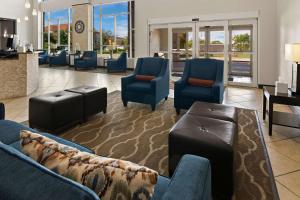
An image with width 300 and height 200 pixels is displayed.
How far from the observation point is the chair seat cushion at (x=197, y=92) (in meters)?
4.34

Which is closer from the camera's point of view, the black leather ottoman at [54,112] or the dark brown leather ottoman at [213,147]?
the dark brown leather ottoman at [213,147]

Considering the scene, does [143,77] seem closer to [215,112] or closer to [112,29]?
[215,112]

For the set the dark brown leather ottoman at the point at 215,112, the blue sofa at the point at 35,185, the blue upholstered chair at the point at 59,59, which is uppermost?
the blue upholstered chair at the point at 59,59

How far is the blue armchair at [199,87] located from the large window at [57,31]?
458 inches

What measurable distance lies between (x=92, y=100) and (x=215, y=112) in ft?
7.14

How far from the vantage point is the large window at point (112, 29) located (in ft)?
39.7

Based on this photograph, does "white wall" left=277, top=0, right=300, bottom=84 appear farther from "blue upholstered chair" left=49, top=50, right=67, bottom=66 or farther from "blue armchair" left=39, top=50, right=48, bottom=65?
"blue armchair" left=39, top=50, right=48, bottom=65

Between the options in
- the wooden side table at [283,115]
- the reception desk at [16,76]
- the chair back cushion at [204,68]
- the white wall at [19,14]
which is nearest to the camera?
the wooden side table at [283,115]

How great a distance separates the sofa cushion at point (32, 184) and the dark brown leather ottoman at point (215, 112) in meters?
2.42

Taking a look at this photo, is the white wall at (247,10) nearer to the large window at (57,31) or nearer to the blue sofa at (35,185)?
the large window at (57,31)

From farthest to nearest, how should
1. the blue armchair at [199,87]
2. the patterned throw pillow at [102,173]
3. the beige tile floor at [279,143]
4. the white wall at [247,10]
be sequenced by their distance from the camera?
the white wall at [247,10] < the blue armchair at [199,87] < the beige tile floor at [279,143] < the patterned throw pillow at [102,173]

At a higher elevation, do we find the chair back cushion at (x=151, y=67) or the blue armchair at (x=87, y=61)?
the blue armchair at (x=87, y=61)

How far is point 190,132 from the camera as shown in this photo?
2322 millimetres

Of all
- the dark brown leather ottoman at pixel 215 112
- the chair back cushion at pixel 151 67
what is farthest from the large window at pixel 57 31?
the dark brown leather ottoman at pixel 215 112
